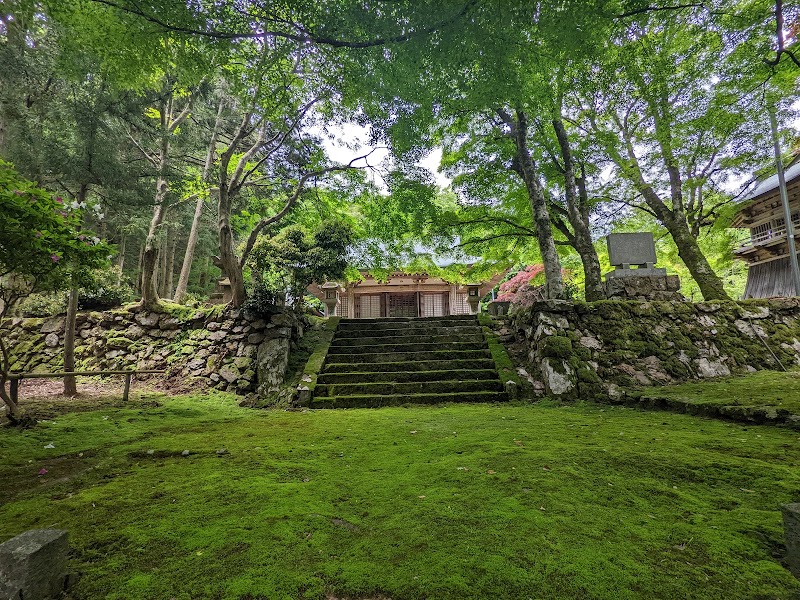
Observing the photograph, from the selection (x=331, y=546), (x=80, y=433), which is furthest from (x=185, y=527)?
(x=80, y=433)

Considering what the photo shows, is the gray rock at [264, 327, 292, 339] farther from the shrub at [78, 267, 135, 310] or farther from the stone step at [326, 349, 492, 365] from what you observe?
the shrub at [78, 267, 135, 310]

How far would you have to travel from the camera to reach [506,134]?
29.7ft

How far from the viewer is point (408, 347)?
27.7ft

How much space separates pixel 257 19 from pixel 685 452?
5.66m

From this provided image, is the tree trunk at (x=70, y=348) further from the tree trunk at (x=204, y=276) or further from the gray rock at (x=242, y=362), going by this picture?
the tree trunk at (x=204, y=276)

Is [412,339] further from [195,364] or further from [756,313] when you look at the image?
[756,313]

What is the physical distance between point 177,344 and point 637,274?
1092cm

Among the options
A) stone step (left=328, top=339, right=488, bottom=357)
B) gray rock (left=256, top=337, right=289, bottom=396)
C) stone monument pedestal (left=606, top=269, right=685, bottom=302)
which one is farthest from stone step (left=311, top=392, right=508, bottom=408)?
stone monument pedestal (left=606, top=269, right=685, bottom=302)

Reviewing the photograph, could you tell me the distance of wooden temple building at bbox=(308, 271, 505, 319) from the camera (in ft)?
55.6

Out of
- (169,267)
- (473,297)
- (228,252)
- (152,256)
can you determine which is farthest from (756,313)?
(169,267)

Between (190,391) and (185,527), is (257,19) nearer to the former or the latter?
(185,527)

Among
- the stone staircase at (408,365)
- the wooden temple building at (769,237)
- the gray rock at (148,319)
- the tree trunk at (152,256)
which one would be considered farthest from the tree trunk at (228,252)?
the wooden temple building at (769,237)

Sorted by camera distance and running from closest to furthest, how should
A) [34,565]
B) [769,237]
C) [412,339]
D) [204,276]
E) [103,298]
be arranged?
[34,565]
[412,339]
[103,298]
[769,237]
[204,276]

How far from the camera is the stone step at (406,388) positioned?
6.77 m
